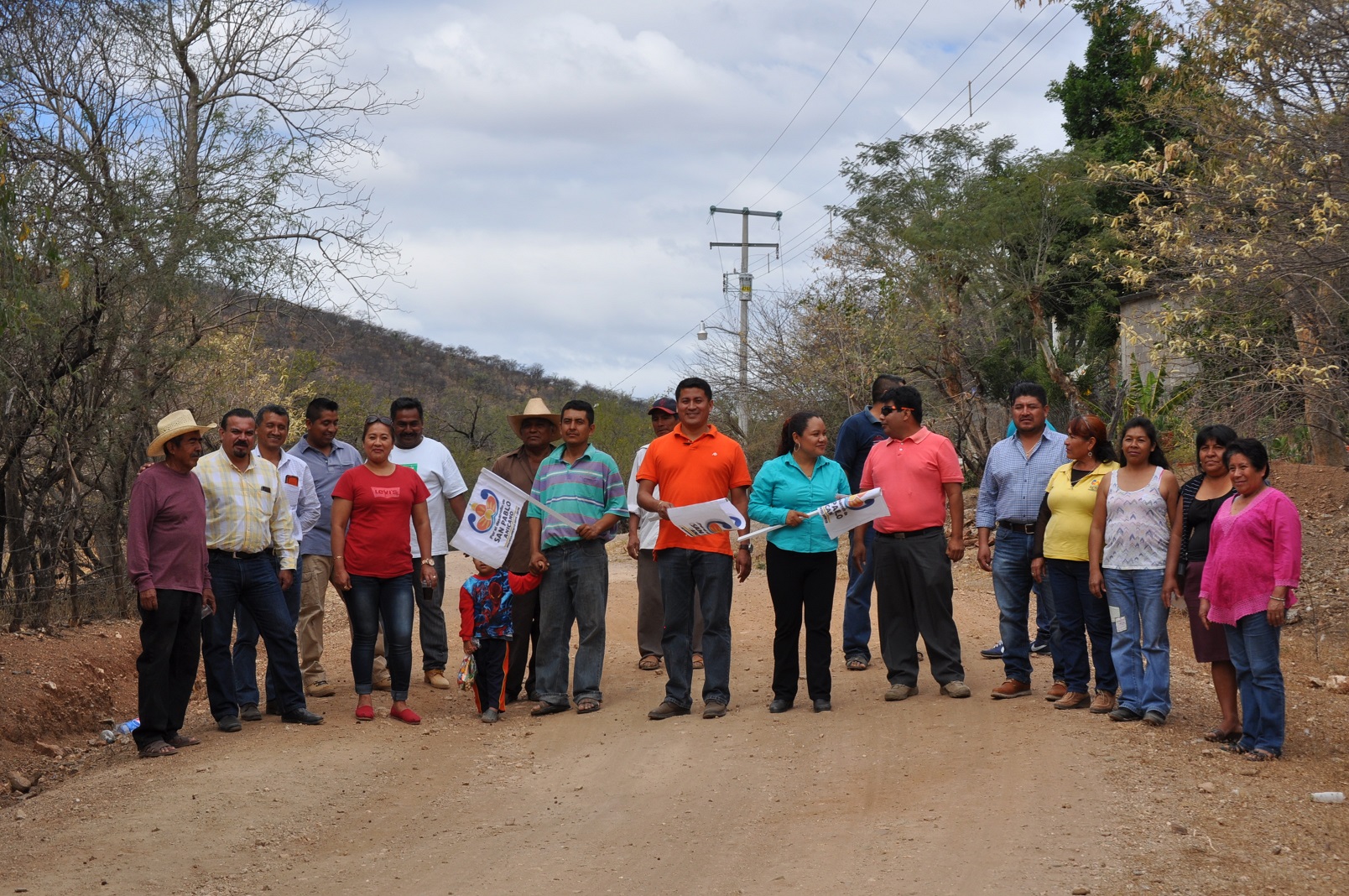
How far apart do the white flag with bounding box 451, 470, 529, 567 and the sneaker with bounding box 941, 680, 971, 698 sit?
3095mm

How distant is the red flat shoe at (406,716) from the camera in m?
8.36

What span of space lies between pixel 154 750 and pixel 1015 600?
216 inches

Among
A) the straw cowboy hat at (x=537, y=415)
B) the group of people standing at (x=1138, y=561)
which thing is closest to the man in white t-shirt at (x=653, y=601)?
the straw cowboy hat at (x=537, y=415)

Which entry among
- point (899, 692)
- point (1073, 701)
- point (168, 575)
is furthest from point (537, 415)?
point (1073, 701)

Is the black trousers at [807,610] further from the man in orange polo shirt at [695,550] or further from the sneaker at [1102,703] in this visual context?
the sneaker at [1102,703]

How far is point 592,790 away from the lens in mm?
6707

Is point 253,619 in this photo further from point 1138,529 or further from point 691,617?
point 1138,529

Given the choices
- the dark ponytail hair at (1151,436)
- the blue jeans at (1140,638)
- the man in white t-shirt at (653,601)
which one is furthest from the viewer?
the man in white t-shirt at (653,601)

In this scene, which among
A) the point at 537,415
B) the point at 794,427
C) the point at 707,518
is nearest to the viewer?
the point at 707,518

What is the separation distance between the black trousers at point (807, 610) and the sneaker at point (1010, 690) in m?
1.10

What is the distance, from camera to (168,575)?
756 centimetres

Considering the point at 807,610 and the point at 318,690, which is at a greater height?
the point at 807,610

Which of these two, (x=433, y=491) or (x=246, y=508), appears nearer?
(x=246, y=508)

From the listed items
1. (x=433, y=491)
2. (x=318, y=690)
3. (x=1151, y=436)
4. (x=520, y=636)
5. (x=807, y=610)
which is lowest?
(x=318, y=690)
